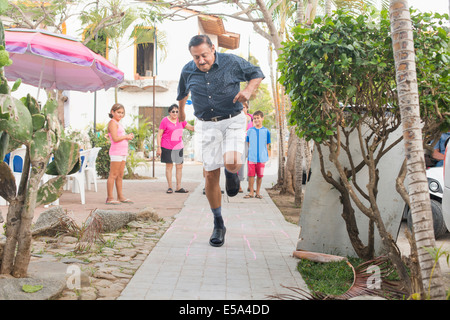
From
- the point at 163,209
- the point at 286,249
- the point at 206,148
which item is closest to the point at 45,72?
the point at 163,209

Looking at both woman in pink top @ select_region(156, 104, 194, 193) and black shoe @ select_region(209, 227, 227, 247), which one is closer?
black shoe @ select_region(209, 227, 227, 247)

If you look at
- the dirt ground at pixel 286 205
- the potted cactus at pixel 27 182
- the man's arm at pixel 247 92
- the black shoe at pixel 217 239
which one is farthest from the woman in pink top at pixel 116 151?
the potted cactus at pixel 27 182

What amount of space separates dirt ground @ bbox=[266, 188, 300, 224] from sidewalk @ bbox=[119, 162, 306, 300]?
0.41 m

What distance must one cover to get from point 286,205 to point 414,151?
21.3 ft

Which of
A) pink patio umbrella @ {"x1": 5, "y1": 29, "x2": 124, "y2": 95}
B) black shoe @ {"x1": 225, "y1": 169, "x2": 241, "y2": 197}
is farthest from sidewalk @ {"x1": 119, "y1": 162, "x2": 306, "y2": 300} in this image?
pink patio umbrella @ {"x1": 5, "y1": 29, "x2": 124, "y2": 95}

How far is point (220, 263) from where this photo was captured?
4.46 metres

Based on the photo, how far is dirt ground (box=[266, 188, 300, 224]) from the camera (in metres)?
7.65

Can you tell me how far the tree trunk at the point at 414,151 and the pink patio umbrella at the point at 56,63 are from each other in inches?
220

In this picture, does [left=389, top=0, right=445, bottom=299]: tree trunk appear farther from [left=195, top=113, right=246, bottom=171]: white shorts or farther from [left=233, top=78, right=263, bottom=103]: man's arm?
[left=195, top=113, right=246, bottom=171]: white shorts

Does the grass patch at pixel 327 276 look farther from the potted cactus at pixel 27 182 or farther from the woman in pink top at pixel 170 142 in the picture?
the woman in pink top at pixel 170 142

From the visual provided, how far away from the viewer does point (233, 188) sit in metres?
5.49

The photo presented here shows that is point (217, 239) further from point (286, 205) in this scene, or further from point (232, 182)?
point (286, 205)
